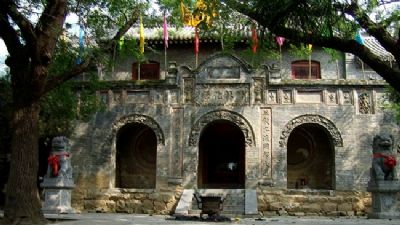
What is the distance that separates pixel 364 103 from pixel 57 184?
11671 millimetres

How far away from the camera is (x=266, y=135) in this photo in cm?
1941

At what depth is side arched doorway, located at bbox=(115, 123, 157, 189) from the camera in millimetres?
21391

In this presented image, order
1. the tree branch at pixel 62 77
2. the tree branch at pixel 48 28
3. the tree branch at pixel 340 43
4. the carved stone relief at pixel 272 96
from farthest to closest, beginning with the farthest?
the carved stone relief at pixel 272 96 → the tree branch at pixel 62 77 → the tree branch at pixel 48 28 → the tree branch at pixel 340 43

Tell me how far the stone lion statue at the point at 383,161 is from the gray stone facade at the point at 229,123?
10.4 ft

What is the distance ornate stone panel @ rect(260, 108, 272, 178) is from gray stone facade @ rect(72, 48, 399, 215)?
0.13 feet

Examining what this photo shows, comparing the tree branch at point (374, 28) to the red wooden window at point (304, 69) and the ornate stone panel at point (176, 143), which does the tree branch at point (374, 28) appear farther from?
the red wooden window at point (304, 69)

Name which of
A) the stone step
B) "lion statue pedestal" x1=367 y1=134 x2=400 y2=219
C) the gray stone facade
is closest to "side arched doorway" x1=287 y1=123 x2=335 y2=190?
the gray stone facade

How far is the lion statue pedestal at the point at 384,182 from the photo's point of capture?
15172mm

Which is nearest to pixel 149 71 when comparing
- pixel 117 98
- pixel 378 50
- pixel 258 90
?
pixel 117 98

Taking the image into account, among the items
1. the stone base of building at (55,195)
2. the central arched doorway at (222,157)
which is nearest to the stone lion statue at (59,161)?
the stone base of building at (55,195)

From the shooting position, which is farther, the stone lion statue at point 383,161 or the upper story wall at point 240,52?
the upper story wall at point 240,52

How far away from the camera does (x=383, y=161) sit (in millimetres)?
15633

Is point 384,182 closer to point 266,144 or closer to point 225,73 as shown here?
point 266,144

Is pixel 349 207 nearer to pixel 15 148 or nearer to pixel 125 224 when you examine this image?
pixel 125 224
